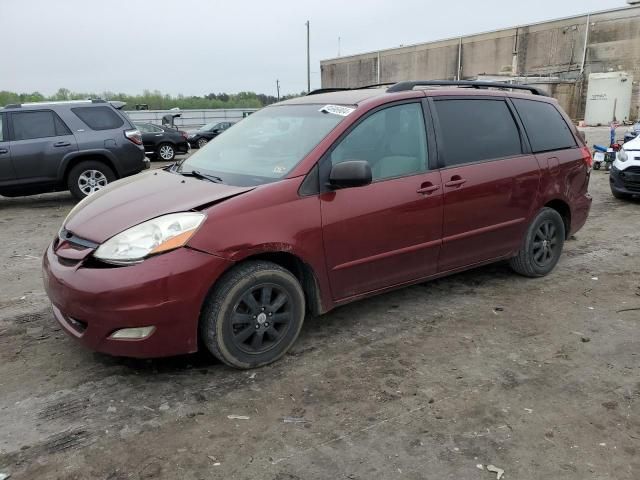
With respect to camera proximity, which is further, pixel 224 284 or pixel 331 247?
pixel 331 247

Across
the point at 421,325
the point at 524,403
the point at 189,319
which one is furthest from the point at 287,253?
the point at 524,403

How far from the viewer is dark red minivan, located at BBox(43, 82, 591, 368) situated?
3.01 meters

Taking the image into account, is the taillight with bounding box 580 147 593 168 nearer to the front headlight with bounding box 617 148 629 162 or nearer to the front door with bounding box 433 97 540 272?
the front door with bounding box 433 97 540 272

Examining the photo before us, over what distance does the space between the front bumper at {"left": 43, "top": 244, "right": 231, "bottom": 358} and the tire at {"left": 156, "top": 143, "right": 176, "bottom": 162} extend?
15.9 metres

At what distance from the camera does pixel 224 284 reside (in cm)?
312

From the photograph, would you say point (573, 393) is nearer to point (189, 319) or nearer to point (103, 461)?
point (189, 319)

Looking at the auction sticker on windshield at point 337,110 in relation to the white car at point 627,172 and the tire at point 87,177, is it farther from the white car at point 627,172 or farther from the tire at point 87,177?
the white car at point 627,172

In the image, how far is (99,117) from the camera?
9375 millimetres

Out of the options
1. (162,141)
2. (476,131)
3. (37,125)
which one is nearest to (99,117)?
(37,125)

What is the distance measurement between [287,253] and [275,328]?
0.49m

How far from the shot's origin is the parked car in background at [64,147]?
8.80m

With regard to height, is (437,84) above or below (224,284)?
above

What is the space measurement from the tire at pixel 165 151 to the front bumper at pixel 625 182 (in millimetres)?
13873

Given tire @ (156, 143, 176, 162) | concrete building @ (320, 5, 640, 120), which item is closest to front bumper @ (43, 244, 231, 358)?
tire @ (156, 143, 176, 162)
